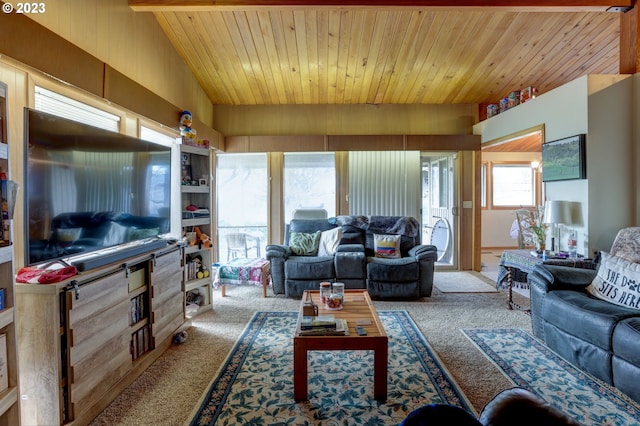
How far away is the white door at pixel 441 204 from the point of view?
5.05 metres

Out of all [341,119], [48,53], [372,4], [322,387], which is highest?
[372,4]

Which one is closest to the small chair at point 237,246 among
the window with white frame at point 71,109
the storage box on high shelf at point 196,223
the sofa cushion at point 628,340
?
the storage box on high shelf at point 196,223

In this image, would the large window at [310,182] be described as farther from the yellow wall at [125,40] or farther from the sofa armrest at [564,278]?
the sofa armrest at [564,278]

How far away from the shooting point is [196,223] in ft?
10.5

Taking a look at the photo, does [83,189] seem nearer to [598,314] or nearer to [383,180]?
[598,314]

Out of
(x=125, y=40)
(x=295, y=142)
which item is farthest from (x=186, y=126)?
(x=295, y=142)

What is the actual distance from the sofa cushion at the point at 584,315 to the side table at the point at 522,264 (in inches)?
16.9

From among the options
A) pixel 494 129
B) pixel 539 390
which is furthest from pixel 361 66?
pixel 539 390

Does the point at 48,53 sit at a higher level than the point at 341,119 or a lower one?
lower

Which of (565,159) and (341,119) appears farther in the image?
(341,119)

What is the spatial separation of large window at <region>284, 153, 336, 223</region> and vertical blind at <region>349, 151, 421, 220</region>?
335 mm

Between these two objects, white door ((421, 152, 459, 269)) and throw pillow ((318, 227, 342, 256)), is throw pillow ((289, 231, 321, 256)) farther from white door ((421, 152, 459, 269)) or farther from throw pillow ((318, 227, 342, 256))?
white door ((421, 152, 459, 269))

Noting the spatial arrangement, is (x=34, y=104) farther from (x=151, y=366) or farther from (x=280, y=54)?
(x=280, y=54)

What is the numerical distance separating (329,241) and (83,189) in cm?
276
